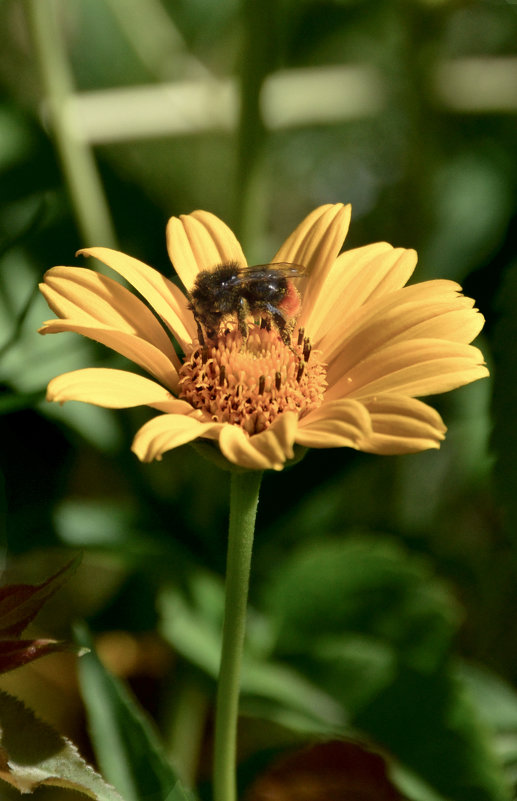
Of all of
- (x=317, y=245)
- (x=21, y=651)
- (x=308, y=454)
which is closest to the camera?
(x=21, y=651)

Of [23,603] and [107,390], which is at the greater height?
[107,390]

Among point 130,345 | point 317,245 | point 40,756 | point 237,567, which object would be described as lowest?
point 40,756

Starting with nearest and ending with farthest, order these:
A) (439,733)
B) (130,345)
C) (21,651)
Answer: (21,651) < (130,345) < (439,733)

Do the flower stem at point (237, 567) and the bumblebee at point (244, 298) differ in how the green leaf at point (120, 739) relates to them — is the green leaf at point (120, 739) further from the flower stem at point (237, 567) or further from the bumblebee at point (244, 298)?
the bumblebee at point (244, 298)

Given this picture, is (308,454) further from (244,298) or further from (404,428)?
(404,428)

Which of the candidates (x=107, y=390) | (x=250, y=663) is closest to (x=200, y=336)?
(x=107, y=390)

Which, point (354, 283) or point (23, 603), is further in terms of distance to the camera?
point (354, 283)

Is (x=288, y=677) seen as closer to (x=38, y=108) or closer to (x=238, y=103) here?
(x=238, y=103)
